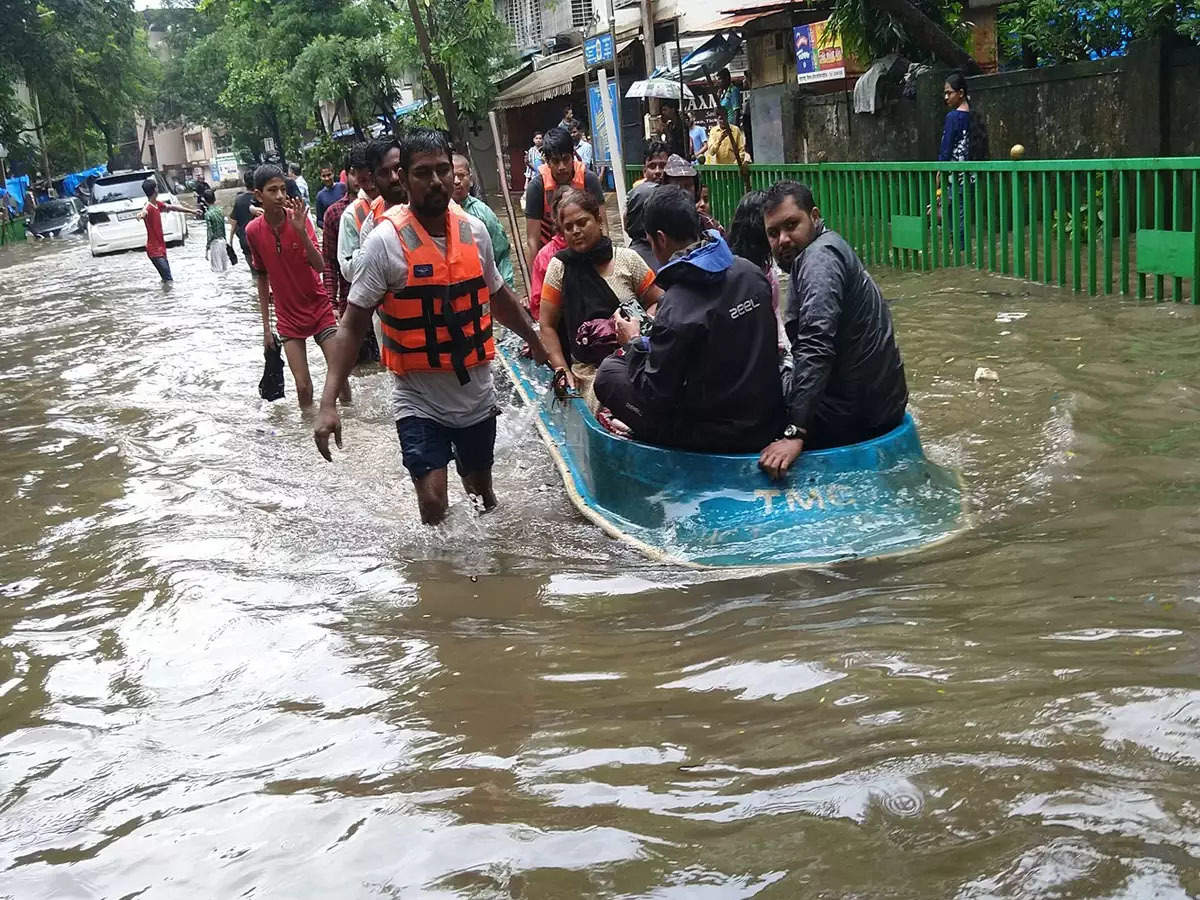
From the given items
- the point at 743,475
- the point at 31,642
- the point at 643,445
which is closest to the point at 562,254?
the point at 643,445

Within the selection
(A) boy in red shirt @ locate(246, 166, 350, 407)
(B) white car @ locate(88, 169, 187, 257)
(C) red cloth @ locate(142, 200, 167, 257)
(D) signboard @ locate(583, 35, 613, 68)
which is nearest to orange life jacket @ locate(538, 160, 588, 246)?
(A) boy in red shirt @ locate(246, 166, 350, 407)

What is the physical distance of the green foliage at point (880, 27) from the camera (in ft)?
54.0

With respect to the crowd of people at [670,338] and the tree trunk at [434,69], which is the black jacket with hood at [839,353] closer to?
the crowd of people at [670,338]

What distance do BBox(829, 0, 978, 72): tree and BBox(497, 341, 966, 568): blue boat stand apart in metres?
11.9

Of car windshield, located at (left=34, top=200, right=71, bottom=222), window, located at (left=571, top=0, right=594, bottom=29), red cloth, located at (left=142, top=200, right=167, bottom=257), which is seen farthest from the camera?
car windshield, located at (left=34, top=200, right=71, bottom=222)

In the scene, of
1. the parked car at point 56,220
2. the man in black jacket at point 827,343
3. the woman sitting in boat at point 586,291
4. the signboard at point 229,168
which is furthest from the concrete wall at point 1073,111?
the signboard at point 229,168

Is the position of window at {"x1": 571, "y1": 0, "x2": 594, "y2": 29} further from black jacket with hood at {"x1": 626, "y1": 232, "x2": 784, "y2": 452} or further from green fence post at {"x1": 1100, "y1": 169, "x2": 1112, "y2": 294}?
black jacket with hood at {"x1": 626, "y1": 232, "x2": 784, "y2": 452}

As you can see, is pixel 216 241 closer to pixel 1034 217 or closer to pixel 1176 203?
pixel 1034 217

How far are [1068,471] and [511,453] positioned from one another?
329 cm

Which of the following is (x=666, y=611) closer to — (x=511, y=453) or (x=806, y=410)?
(x=806, y=410)

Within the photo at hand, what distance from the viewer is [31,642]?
17.1 ft

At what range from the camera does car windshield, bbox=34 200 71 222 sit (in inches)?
1719

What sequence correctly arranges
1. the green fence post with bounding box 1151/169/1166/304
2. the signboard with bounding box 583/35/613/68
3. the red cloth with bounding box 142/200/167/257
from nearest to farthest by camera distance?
the green fence post with bounding box 1151/169/1166/304 < the signboard with bounding box 583/35/613/68 < the red cloth with bounding box 142/200/167/257

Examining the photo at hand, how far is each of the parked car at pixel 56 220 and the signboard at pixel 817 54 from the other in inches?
1201
